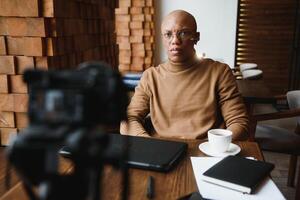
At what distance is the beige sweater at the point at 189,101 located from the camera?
1.62 metres

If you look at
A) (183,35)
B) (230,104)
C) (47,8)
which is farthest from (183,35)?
(47,8)

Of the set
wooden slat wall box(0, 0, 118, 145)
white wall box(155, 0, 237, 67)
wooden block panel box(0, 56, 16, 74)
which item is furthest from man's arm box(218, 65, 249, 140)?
white wall box(155, 0, 237, 67)

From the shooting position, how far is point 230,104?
162cm

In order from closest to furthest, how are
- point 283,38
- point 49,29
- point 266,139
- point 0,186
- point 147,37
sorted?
1. point 0,186
2. point 49,29
3. point 266,139
4. point 147,37
5. point 283,38

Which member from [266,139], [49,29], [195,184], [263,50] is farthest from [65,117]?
[263,50]

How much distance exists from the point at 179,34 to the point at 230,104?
45cm

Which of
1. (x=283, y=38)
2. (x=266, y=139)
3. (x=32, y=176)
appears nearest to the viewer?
(x=32, y=176)

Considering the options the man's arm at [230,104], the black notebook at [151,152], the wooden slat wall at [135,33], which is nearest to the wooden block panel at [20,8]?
the black notebook at [151,152]

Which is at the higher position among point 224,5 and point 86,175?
point 224,5

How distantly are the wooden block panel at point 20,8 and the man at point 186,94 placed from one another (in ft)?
2.12

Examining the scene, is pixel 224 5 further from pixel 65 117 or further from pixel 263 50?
pixel 65 117

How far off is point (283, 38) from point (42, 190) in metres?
4.80

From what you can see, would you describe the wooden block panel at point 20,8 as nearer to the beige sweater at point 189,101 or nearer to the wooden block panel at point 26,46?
the wooden block panel at point 26,46

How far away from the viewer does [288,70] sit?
4703mm
